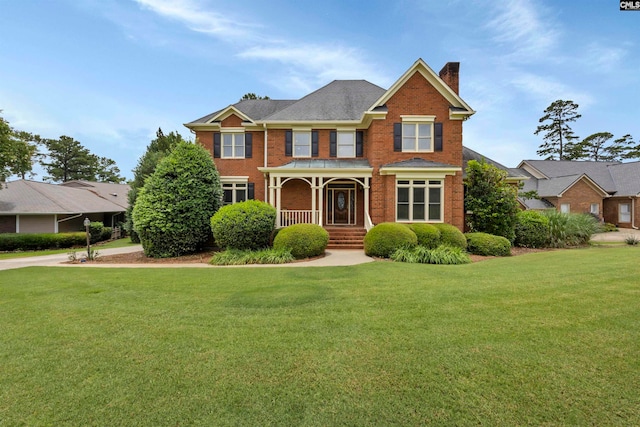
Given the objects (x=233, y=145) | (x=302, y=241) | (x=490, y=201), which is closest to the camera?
(x=302, y=241)

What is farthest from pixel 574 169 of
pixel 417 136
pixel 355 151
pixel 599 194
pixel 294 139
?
pixel 294 139

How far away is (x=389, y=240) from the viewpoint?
11.7 meters

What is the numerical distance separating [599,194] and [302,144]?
3062 cm

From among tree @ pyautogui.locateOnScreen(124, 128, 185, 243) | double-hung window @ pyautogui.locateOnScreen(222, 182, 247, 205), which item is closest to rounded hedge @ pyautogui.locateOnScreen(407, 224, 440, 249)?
double-hung window @ pyautogui.locateOnScreen(222, 182, 247, 205)

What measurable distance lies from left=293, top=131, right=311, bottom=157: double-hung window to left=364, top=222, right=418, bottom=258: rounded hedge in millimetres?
7421

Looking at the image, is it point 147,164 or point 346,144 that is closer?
point 346,144

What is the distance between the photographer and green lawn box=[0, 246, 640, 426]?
264 centimetres

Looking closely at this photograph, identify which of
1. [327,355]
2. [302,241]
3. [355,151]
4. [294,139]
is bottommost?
[327,355]

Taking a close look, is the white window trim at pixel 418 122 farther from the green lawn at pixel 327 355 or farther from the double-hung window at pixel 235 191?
the green lawn at pixel 327 355

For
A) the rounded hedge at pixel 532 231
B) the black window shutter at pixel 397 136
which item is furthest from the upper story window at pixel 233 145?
the rounded hedge at pixel 532 231

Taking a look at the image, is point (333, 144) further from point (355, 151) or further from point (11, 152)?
point (11, 152)

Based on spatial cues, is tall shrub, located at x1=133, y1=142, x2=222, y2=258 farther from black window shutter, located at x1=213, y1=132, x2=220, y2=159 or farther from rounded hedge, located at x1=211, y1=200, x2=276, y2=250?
black window shutter, located at x1=213, y1=132, x2=220, y2=159

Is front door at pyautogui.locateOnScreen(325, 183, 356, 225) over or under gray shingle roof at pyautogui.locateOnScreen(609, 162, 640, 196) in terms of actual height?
under

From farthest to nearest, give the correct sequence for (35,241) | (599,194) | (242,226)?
(599,194) < (35,241) < (242,226)
